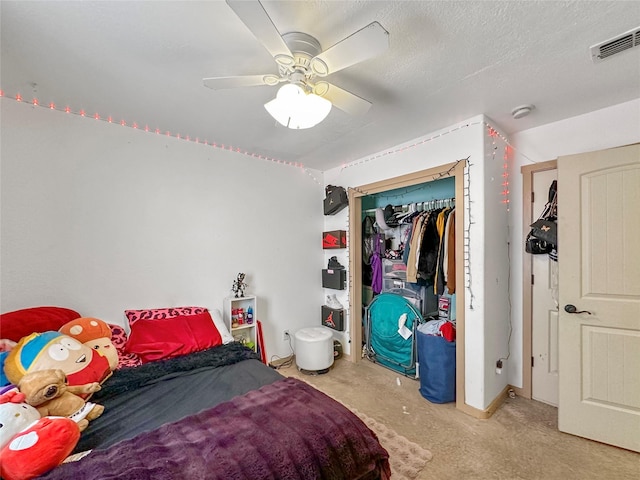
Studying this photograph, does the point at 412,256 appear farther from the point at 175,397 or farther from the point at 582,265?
the point at 175,397

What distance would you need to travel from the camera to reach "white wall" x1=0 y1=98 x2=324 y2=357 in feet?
6.39

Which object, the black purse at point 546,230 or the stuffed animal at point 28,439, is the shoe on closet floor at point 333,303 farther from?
the stuffed animal at point 28,439

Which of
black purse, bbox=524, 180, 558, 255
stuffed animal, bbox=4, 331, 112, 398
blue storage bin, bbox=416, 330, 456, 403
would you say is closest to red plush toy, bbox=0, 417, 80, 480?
stuffed animal, bbox=4, 331, 112, 398

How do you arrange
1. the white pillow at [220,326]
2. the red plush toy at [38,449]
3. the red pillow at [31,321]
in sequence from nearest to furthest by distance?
the red plush toy at [38,449], the red pillow at [31,321], the white pillow at [220,326]

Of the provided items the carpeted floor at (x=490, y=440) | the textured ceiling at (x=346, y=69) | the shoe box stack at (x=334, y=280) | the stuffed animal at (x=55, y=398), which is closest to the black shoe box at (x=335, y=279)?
the shoe box stack at (x=334, y=280)

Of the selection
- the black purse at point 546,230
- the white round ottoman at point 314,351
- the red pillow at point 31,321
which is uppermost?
the black purse at point 546,230

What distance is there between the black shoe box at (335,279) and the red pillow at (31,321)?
8.00 feet

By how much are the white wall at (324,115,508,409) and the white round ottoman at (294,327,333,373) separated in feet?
4.40

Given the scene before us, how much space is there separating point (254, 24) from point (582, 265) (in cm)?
255

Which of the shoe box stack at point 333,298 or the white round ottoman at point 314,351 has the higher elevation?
the shoe box stack at point 333,298

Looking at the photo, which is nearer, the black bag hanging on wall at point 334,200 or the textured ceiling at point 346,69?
the textured ceiling at point 346,69

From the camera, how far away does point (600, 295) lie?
1.94 metres

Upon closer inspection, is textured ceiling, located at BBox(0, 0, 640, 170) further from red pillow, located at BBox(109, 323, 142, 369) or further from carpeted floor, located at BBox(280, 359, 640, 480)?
carpeted floor, located at BBox(280, 359, 640, 480)

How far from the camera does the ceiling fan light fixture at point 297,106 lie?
4.61 ft
